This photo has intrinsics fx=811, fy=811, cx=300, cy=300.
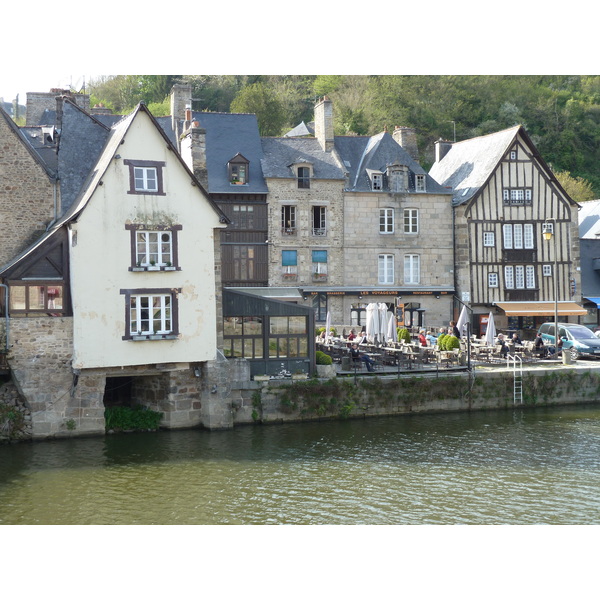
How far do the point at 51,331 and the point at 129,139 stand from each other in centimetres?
537

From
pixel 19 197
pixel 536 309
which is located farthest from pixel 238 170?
pixel 536 309

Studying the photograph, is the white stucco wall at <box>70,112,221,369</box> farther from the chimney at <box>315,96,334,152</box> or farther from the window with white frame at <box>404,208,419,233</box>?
the window with white frame at <box>404,208,419,233</box>

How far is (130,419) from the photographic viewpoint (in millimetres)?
22031

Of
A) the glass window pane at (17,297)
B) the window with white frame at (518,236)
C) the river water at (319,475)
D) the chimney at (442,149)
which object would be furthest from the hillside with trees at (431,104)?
the river water at (319,475)

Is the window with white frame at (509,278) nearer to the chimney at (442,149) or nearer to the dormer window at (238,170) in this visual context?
the chimney at (442,149)

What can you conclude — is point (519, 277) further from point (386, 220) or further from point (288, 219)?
point (288, 219)

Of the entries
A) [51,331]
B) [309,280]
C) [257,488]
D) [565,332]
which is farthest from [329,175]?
[257,488]

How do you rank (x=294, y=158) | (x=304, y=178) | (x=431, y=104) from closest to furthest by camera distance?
(x=304, y=178), (x=294, y=158), (x=431, y=104)

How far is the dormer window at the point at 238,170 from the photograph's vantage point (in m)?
33.9

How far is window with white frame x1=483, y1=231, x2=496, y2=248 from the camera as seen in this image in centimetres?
3644

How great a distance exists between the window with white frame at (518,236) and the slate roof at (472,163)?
2431 millimetres

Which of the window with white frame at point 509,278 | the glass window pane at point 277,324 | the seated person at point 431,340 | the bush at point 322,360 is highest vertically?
the window with white frame at point 509,278

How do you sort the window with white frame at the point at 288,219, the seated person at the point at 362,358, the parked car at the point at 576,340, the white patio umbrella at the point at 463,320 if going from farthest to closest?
1. the window with white frame at the point at 288,219
2. the parked car at the point at 576,340
3. the white patio umbrella at the point at 463,320
4. the seated person at the point at 362,358

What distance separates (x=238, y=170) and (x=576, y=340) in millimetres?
15142
